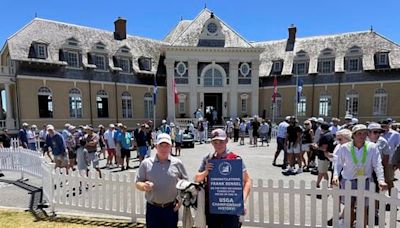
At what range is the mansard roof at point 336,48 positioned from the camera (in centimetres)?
2867

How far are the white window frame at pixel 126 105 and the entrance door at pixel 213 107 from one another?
26.3 feet

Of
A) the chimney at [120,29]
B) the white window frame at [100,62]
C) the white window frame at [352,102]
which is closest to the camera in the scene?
the white window frame at [100,62]

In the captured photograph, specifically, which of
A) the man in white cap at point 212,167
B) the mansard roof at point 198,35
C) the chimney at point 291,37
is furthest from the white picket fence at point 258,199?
the chimney at point 291,37

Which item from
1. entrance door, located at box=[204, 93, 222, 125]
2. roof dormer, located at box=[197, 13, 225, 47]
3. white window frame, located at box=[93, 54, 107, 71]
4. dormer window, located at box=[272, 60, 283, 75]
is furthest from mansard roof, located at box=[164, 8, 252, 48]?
white window frame, located at box=[93, 54, 107, 71]

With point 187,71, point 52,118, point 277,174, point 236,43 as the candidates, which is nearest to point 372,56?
point 236,43

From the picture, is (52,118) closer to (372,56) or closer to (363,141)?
(363,141)

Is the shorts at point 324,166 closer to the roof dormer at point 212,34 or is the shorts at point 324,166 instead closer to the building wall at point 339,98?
the roof dormer at point 212,34

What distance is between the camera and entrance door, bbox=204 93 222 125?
30.1 meters

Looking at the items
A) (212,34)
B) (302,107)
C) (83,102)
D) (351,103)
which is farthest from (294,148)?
(351,103)

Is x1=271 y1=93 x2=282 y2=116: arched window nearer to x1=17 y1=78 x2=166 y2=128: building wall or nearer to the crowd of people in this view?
x1=17 y1=78 x2=166 y2=128: building wall

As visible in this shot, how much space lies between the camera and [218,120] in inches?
1224

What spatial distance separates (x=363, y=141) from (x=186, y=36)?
27582mm

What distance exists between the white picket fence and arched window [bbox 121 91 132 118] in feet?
72.9

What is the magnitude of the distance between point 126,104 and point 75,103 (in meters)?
4.94
